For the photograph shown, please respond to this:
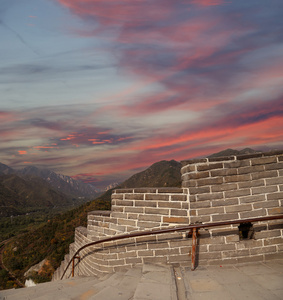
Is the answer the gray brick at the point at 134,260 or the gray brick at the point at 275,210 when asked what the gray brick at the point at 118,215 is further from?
the gray brick at the point at 275,210

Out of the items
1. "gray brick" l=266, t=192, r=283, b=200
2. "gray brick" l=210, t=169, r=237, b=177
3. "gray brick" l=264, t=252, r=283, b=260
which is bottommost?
"gray brick" l=264, t=252, r=283, b=260

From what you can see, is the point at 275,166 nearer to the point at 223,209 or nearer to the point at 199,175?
the point at 223,209

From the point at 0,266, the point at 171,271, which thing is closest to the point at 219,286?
the point at 171,271

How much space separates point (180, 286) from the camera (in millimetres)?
3506

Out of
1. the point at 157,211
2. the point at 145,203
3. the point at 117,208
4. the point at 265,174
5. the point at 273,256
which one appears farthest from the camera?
the point at 117,208

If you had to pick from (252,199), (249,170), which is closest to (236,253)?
(252,199)

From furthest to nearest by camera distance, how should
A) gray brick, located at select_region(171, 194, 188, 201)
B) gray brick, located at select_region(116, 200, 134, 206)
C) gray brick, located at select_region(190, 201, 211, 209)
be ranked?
gray brick, located at select_region(116, 200, 134, 206), gray brick, located at select_region(171, 194, 188, 201), gray brick, located at select_region(190, 201, 211, 209)

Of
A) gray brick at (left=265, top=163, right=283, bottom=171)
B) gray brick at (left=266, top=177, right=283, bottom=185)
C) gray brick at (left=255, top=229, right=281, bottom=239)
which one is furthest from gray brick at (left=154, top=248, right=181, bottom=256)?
gray brick at (left=265, top=163, right=283, bottom=171)

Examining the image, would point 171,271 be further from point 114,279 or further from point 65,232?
point 65,232

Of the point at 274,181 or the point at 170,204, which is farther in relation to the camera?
the point at 170,204

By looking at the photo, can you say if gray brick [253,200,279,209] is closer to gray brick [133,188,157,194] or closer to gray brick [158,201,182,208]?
gray brick [158,201,182,208]

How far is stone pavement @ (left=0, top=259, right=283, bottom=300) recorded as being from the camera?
3.07 m

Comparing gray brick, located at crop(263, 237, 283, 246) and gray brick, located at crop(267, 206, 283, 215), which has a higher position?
gray brick, located at crop(267, 206, 283, 215)

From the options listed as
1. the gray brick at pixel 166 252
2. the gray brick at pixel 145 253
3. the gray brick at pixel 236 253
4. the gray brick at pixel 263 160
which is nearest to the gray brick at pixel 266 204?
the gray brick at pixel 263 160
